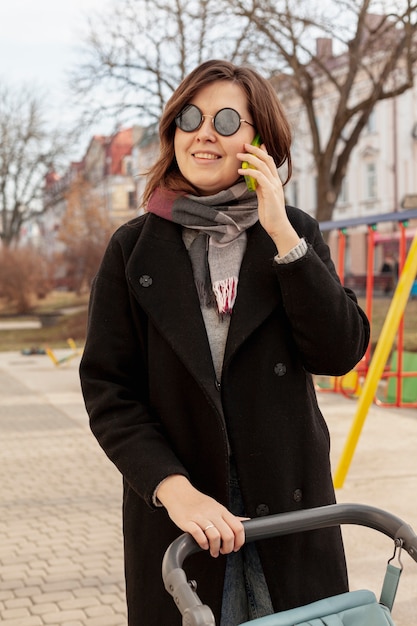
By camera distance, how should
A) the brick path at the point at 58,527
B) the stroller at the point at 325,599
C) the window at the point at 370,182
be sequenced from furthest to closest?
the window at the point at 370,182
the brick path at the point at 58,527
the stroller at the point at 325,599

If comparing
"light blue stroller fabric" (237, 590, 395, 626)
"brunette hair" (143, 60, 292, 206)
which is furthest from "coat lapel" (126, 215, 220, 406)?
"light blue stroller fabric" (237, 590, 395, 626)

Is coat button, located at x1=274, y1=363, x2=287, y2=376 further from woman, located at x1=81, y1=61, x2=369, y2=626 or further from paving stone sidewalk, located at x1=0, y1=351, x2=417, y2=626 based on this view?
paving stone sidewalk, located at x1=0, y1=351, x2=417, y2=626

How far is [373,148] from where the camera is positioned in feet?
147

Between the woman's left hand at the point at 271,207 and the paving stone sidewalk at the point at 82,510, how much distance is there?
2733 millimetres

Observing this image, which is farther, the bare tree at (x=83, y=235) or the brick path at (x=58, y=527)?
the bare tree at (x=83, y=235)

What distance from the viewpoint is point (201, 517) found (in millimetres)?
1562

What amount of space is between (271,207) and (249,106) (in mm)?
236

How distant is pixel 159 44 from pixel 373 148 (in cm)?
2756

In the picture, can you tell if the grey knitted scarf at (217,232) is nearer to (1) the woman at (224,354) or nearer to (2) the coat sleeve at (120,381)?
(1) the woman at (224,354)

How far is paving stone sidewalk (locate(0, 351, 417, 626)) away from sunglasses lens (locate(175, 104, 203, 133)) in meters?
2.83

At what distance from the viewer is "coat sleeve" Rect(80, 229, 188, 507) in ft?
5.71

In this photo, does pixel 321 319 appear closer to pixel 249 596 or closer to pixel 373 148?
pixel 249 596

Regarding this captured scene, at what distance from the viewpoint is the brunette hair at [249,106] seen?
6.07ft

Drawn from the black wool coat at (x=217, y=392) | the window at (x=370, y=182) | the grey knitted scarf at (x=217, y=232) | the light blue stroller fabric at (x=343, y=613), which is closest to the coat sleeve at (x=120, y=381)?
the black wool coat at (x=217, y=392)
